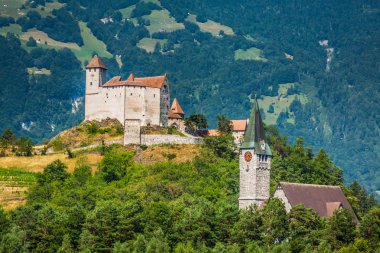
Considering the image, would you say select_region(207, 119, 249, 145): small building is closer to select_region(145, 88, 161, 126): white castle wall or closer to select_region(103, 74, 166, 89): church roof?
select_region(145, 88, 161, 126): white castle wall

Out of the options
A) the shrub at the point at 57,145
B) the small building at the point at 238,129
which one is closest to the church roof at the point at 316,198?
the small building at the point at 238,129

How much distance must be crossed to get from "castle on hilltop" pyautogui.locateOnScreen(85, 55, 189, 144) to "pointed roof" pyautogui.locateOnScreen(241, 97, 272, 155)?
1262 inches

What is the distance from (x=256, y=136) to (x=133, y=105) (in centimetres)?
3747

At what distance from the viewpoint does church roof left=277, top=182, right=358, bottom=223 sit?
9944 cm

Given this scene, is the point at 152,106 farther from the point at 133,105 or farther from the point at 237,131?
the point at 237,131

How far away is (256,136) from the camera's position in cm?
10425

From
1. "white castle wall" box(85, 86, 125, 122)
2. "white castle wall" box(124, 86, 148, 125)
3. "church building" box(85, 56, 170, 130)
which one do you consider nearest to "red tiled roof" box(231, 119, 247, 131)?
"church building" box(85, 56, 170, 130)

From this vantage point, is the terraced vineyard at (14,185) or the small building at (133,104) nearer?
the terraced vineyard at (14,185)

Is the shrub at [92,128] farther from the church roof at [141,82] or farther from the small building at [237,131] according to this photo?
the small building at [237,131]

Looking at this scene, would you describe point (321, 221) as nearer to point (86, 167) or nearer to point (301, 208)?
point (301, 208)

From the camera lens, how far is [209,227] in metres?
97.4

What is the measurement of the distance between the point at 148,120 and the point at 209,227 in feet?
139

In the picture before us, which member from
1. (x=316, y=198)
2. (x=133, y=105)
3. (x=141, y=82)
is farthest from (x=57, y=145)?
(x=316, y=198)

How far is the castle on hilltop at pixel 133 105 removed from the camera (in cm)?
13762
